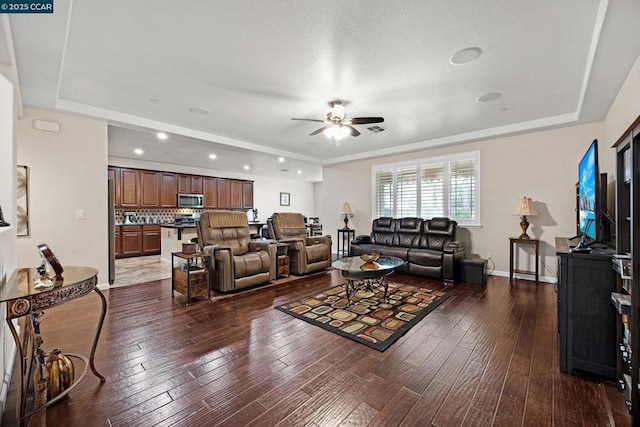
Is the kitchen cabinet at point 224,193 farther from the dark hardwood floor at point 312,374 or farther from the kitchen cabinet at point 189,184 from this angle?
the dark hardwood floor at point 312,374

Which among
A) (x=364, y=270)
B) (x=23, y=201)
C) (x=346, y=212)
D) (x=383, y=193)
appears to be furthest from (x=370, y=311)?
(x=23, y=201)

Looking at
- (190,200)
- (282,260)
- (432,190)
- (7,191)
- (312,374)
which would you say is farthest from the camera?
(190,200)

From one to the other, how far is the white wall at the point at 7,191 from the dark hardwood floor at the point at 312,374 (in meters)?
0.30

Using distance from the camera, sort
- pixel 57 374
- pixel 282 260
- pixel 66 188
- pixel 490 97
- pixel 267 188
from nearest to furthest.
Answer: pixel 57 374
pixel 490 97
pixel 66 188
pixel 282 260
pixel 267 188

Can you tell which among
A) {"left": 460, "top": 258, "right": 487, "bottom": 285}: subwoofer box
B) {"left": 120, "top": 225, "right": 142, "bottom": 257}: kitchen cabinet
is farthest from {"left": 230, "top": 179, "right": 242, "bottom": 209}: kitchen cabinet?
{"left": 460, "top": 258, "right": 487, "bottom": 285}: subwoofer box

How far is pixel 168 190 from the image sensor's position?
814cm

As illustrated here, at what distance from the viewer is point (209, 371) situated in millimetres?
2043

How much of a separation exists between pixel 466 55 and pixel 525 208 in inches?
121

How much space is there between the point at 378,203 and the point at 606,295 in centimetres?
495

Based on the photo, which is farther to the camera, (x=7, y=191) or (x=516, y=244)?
(x=516, y=244)

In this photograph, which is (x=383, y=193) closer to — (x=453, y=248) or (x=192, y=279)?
(x=453, y=248)

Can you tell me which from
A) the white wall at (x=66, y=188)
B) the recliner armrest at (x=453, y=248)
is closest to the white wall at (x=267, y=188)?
the white wall at (x=66, y=188)

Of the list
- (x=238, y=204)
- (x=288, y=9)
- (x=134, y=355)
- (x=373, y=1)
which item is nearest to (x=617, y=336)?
(x=373, y=1)

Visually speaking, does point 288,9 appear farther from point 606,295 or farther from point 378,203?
point 378,203
